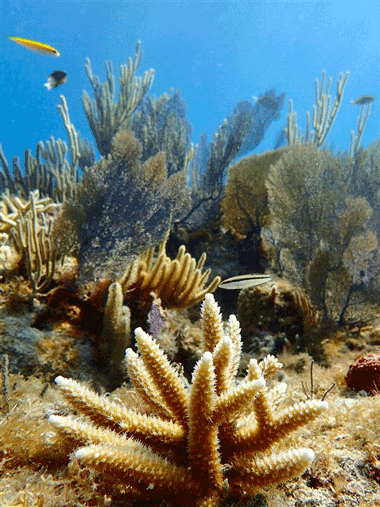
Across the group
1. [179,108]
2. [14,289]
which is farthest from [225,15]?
[14,289]

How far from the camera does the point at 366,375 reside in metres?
2.59

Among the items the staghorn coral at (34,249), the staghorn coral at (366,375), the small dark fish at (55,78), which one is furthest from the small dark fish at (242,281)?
the small dark fish at (55,78)

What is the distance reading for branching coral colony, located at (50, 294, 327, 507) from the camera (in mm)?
1084

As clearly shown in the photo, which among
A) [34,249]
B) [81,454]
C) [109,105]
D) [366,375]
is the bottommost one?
[366,375]

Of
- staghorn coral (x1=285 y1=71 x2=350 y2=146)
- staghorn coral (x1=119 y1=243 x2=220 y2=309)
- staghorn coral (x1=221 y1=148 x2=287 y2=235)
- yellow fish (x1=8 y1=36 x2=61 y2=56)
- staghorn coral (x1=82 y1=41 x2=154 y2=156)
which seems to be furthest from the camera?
staghorn coral (x1=285 y1=71 x2=350 y2=146)

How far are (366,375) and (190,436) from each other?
2082mm

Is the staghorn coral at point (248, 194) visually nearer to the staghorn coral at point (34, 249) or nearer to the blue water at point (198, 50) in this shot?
the staghorn coral at point (34, 249)

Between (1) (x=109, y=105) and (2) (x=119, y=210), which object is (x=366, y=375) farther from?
(1) (x=109, y=105)

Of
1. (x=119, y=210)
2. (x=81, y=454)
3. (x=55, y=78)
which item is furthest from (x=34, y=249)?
(x=55, y=78)

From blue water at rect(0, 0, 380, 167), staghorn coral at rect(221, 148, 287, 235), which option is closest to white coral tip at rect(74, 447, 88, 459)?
staghorn coral at rect(221, 148, 287, 235)

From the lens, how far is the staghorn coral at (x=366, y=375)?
99.9 inches

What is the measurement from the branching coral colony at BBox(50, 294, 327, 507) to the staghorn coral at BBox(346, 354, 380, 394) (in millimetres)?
1711

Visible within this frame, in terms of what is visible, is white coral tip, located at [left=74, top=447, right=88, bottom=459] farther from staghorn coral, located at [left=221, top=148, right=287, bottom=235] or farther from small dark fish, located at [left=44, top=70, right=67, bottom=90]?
staghorn coral, located at [left=221, top=148, right=287, bottom=235]

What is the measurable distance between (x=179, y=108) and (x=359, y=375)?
13.7 m
